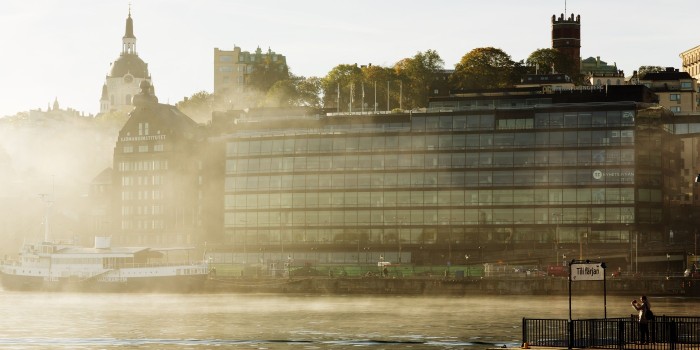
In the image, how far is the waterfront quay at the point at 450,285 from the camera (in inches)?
6668

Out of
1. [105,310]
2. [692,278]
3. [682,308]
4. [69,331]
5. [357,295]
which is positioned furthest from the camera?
[357,295]

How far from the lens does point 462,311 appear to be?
139 meters

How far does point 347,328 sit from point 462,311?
82.6 feet

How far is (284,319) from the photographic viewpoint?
130 metres

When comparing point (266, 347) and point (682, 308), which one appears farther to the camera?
point (682, 308)

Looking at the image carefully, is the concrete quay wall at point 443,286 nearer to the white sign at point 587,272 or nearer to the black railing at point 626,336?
the black railing at point 626,336

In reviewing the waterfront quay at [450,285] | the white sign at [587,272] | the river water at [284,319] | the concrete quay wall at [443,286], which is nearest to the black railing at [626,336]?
the white sign at [587,272]

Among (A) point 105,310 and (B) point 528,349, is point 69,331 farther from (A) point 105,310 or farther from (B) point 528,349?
(B) point 528,349

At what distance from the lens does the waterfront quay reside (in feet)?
556

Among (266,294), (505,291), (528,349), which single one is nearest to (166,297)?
(266,294)

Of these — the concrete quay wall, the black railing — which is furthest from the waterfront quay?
the black railing

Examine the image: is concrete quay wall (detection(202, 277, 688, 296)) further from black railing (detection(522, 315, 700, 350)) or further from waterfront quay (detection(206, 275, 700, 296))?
black railing (detection(522, 315, 700, 350))

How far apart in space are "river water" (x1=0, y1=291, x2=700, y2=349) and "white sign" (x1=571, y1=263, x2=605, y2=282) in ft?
40.8

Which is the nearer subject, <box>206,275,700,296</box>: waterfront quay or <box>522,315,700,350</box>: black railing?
<box>522,315,700,350</box>: black railing
